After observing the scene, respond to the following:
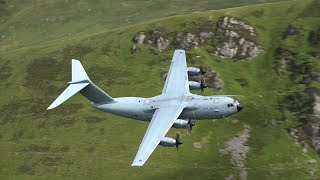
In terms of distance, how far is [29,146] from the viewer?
8694 centimetres

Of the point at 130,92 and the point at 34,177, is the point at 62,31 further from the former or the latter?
the point at 34,177

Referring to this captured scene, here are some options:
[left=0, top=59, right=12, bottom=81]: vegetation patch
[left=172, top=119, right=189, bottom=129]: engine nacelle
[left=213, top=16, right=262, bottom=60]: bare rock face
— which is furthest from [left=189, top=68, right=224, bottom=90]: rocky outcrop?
[left=0, top=59, right=12, bottom=81]: vegetation patch

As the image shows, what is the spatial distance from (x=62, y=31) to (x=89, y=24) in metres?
9.10

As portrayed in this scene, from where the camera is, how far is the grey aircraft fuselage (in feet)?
219

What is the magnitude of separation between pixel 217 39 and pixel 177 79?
4058cm

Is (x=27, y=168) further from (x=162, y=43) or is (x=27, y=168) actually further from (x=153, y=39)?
(x=153, y=39)

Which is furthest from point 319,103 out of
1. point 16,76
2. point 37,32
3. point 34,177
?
point 37,32

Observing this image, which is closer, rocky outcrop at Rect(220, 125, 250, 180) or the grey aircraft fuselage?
the grey aircraft fuselage

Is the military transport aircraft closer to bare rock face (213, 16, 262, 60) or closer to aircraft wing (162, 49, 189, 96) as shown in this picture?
aircraft wing (162, 49, 189, 96)

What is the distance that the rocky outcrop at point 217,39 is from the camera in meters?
→ 110

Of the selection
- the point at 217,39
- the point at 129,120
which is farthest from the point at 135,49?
the point at 129,120

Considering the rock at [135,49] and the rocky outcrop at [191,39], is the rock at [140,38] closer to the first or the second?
the rock at [135,49]

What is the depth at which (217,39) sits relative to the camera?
11319 cm

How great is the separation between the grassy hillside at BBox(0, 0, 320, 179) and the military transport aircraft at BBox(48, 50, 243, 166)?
12.7 metres
